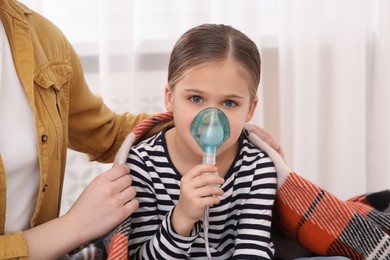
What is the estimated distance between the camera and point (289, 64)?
1.56m

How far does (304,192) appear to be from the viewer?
3.24ft

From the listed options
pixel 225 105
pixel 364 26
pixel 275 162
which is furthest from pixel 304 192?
pixel 364 26

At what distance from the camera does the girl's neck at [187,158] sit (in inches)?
40.1

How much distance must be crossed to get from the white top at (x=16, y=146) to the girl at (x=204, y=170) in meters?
0.18

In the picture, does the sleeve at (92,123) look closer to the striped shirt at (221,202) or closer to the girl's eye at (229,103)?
the striped shirt at (221,202)

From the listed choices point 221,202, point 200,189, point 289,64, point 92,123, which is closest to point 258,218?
point 221,202

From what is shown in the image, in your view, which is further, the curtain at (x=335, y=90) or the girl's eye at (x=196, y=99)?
the curtain at (x=335, y=90)

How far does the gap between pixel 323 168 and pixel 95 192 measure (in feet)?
2.92

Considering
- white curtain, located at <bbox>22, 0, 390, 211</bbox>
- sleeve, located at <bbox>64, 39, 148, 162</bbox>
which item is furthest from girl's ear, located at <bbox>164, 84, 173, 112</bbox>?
white curtain, located at <bbox>22, 0, 390, 211</bbox>

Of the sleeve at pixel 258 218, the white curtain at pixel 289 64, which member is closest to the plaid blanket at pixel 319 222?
the sleeve at pixel 258 218

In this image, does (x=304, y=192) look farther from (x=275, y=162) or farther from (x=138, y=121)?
(x=138, y=121)

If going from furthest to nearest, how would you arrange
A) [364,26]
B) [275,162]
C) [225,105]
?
[364,26], [275,162], [225,105]

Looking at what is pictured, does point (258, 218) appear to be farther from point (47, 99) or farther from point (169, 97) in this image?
point (47, 99)

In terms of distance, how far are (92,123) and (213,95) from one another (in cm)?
37
